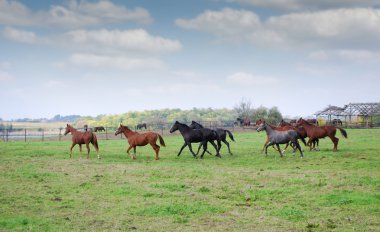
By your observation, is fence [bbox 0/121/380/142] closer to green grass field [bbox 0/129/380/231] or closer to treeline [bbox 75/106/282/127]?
green grass field [bbox 0/129/380/231]

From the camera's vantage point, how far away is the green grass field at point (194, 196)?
30.3ft

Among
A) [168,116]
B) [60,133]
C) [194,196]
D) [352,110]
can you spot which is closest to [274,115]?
[352,110]

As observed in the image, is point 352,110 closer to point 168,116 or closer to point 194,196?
point 168,116

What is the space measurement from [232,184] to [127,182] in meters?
3.42

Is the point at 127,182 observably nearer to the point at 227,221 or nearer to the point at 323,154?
the point at 227,221

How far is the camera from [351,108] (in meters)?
70.9

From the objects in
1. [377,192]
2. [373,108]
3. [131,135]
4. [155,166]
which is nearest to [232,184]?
[377,192]

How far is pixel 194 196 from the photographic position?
39.0 ft

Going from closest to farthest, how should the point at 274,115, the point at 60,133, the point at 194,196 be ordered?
the point at 194,196 < the point at 60,133 < the point at 274,115

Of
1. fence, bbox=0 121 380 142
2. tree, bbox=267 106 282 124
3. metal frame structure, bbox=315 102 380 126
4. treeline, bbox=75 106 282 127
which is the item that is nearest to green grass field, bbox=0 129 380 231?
fence, bbox=0 121 380 142

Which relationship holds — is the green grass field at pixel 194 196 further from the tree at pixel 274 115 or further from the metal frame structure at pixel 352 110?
the metal frame structure at pixel 352 110

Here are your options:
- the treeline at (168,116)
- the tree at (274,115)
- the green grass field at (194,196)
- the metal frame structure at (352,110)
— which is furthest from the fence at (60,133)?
the treeline at (168,116)

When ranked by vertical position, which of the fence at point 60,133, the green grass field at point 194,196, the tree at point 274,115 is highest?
the tree at point 274,115

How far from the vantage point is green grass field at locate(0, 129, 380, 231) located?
9.24 meters
